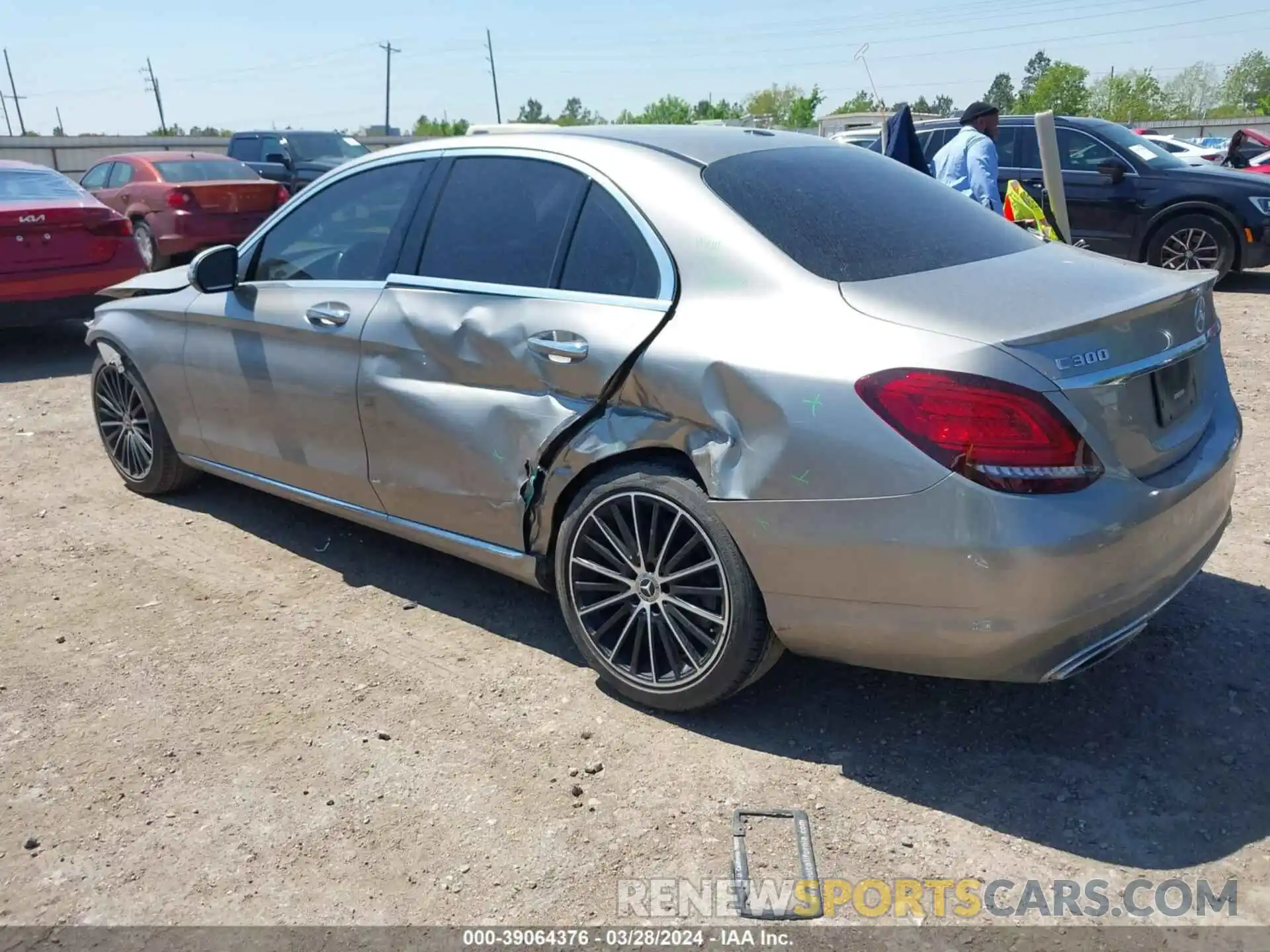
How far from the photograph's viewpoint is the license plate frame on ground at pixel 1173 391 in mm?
2883

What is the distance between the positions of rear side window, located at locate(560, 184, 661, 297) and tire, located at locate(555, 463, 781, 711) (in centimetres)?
56

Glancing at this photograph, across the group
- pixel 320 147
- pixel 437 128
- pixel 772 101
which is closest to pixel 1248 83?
pixel 772 101

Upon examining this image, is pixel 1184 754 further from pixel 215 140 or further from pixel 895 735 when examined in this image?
pixel 215 140

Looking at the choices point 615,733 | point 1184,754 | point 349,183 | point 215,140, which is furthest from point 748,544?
point 215,140

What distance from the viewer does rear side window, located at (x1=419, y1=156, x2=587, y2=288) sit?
11.6 ft

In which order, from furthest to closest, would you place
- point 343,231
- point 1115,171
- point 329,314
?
point 1115,171 → point 343,231 → point 329,314

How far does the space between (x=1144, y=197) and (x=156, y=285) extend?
9.37 metres

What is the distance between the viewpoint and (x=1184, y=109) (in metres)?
99.1

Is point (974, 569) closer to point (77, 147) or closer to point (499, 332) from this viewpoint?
point (499, 332)

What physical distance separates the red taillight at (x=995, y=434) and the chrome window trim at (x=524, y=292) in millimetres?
878

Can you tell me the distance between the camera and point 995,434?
258cm

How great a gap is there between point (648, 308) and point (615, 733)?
128cm

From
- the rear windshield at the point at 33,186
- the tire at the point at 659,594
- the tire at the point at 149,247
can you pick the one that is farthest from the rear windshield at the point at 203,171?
the tire at the point at 659,594

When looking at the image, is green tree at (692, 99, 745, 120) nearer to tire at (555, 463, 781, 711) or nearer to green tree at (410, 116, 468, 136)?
green tree at (410, 116, 468, 136)
